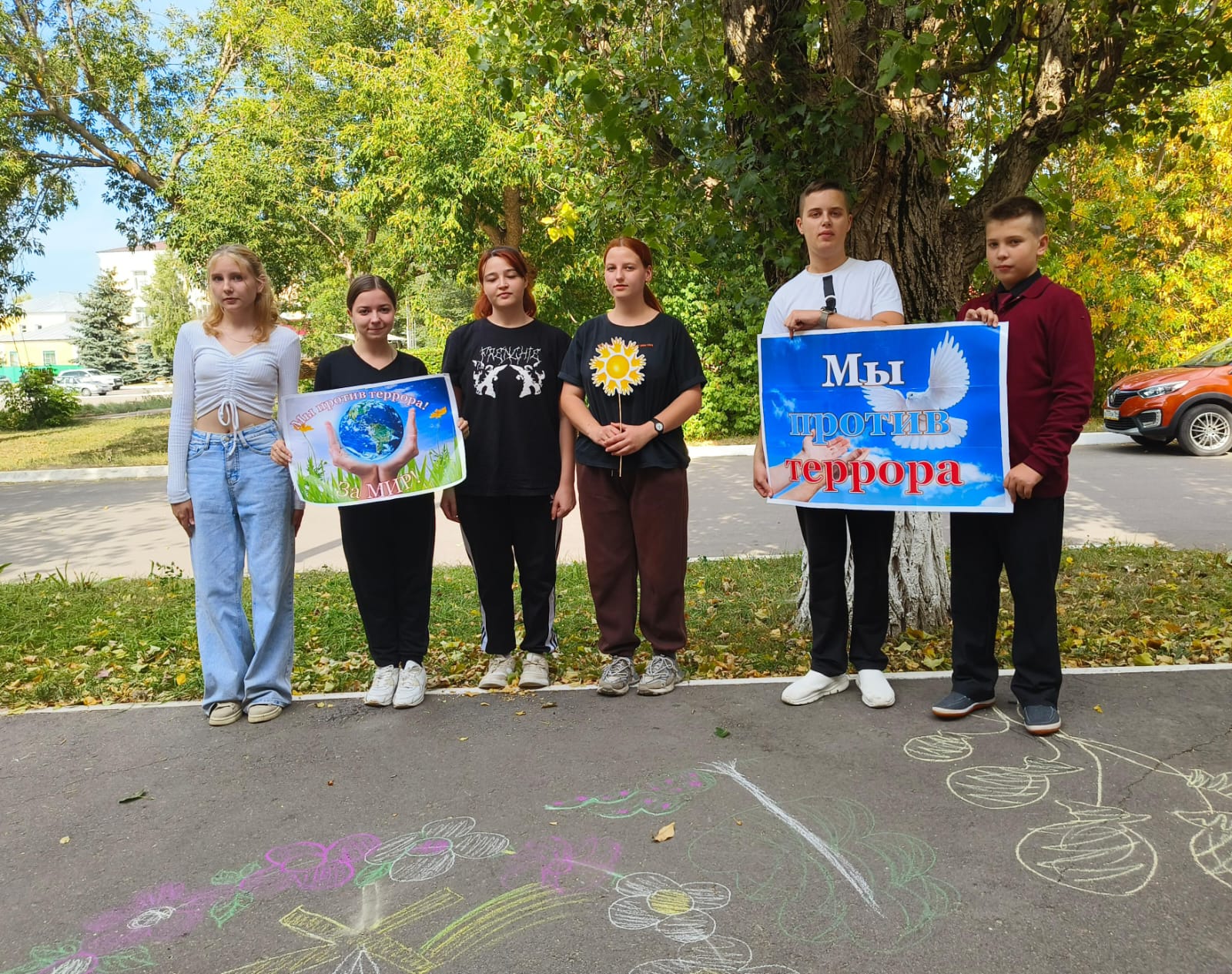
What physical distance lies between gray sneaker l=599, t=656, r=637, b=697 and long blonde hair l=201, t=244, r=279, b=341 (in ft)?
7.55

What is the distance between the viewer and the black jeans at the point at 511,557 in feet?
15.1

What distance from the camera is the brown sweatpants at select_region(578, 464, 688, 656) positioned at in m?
4.45

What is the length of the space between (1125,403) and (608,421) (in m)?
13.5

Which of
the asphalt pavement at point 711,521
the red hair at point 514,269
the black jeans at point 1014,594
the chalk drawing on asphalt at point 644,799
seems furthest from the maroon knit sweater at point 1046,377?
the asphalt pavement at point 711,521

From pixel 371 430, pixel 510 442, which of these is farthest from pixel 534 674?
pixel 371 430

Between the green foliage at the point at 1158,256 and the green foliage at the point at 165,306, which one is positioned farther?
the green foliage at the point at 165,306

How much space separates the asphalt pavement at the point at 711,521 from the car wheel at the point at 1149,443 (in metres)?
0.26

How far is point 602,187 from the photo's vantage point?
23.5ft

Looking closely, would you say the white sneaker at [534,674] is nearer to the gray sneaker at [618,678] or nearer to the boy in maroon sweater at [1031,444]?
the gray sneaker at [618,678]

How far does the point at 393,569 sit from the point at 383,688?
0.58 meters

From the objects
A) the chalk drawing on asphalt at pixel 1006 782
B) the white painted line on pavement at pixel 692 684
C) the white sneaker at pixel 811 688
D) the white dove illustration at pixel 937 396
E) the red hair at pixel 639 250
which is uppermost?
Result: the red hair at pixel 639 250

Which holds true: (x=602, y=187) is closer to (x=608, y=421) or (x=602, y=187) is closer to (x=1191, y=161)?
(x=608, y=421)

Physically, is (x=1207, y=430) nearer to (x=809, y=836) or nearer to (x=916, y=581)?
(x=916, y=581)

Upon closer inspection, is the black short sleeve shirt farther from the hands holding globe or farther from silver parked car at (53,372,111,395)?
silver parked car at (53,372,111,395)
